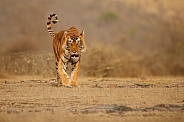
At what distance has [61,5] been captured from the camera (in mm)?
38625

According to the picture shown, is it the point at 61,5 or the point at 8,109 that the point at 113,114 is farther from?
the point at 61,5

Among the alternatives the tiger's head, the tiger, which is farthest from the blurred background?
the tiger's head

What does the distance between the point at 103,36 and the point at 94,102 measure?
2042cm

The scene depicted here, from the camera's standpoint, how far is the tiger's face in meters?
17.2

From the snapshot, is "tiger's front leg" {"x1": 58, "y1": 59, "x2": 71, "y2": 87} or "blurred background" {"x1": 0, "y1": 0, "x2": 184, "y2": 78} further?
"blurred background" {"x1": 0, "y1": 0, "x2": 184, "y2": 78}

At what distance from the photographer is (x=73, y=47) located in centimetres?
1728

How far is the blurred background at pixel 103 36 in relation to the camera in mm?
22688

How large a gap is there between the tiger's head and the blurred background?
4505 mm

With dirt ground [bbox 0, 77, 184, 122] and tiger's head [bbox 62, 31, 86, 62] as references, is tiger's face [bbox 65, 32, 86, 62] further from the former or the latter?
dirt ground [bbox 0, 77, 184, 122]

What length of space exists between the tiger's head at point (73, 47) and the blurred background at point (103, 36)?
4505 mm

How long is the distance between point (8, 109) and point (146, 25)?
881 inches

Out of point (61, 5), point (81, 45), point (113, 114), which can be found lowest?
point (113, 114)

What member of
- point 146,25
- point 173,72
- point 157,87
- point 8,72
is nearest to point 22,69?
point 8,72

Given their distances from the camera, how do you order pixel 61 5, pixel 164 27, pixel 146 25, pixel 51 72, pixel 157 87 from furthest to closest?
1. pixel 61 5
2. pixel 146 25
3. pixel 164 27
4. pixel 51 72
5. pixel 157 87
